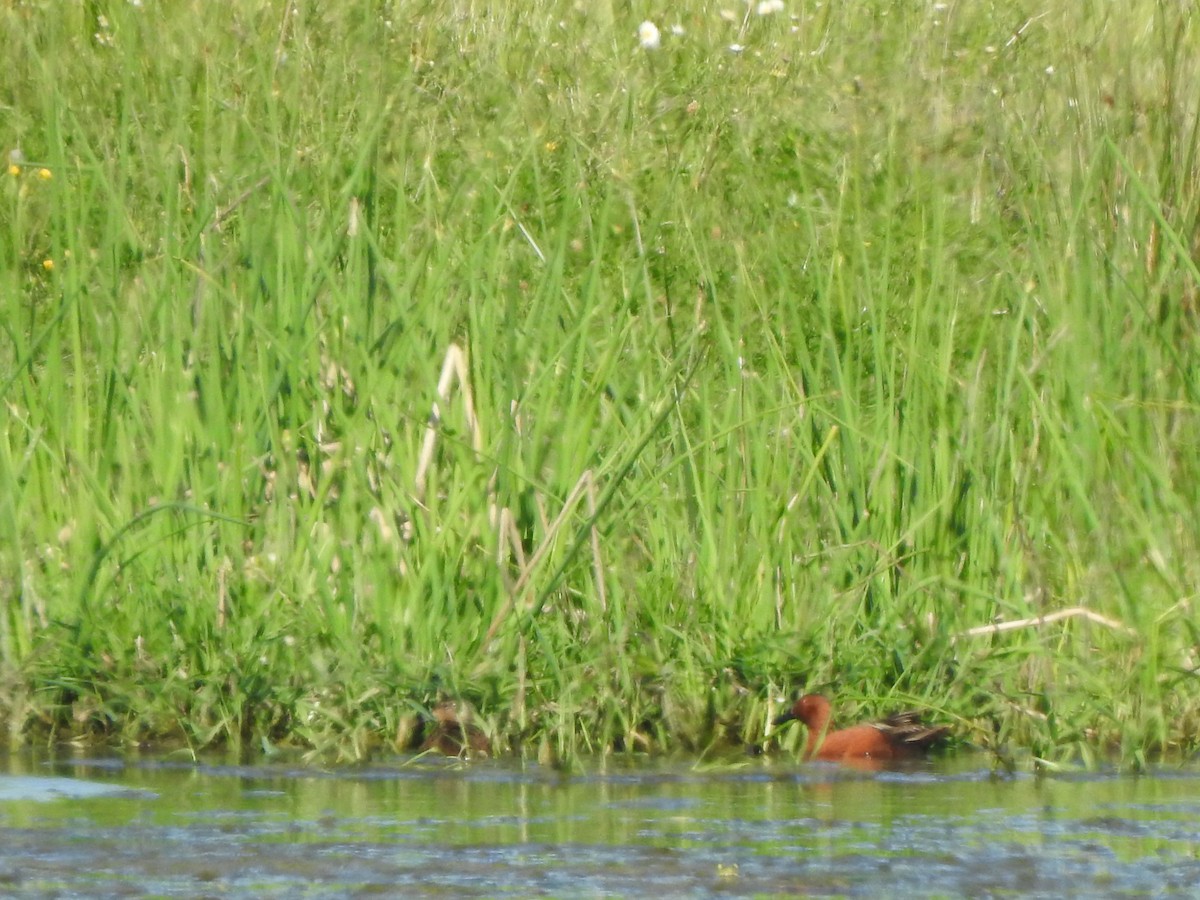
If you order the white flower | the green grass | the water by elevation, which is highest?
the white flower

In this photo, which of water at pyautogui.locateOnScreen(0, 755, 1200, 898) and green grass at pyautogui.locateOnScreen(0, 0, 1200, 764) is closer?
water at pyautogui.locateOnScreen(0, 755, 1200, 898)

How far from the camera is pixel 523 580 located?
14.2 ft

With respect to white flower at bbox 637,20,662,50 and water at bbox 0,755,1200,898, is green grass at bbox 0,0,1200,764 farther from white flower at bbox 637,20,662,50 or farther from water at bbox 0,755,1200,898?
white flower at bbox 637,20,662,50

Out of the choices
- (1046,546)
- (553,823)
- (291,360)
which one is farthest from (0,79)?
(553,823)

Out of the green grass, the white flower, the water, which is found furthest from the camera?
the white flower

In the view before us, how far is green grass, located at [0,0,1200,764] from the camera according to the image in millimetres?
4324

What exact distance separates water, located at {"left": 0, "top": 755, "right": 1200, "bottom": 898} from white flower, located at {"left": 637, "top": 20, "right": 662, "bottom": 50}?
391 cm

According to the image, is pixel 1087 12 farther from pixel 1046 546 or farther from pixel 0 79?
pixel 0 79

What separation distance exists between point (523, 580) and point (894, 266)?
1934 mm

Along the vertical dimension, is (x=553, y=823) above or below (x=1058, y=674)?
below

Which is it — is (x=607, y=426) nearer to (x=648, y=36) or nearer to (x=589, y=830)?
(x=589, y=830)

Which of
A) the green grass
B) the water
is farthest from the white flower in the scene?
the water

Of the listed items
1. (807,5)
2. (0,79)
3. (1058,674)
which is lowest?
(1058,674)

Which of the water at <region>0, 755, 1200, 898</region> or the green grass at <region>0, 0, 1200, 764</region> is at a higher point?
the green grass at <region>0, 0, 1200, 764</region>
